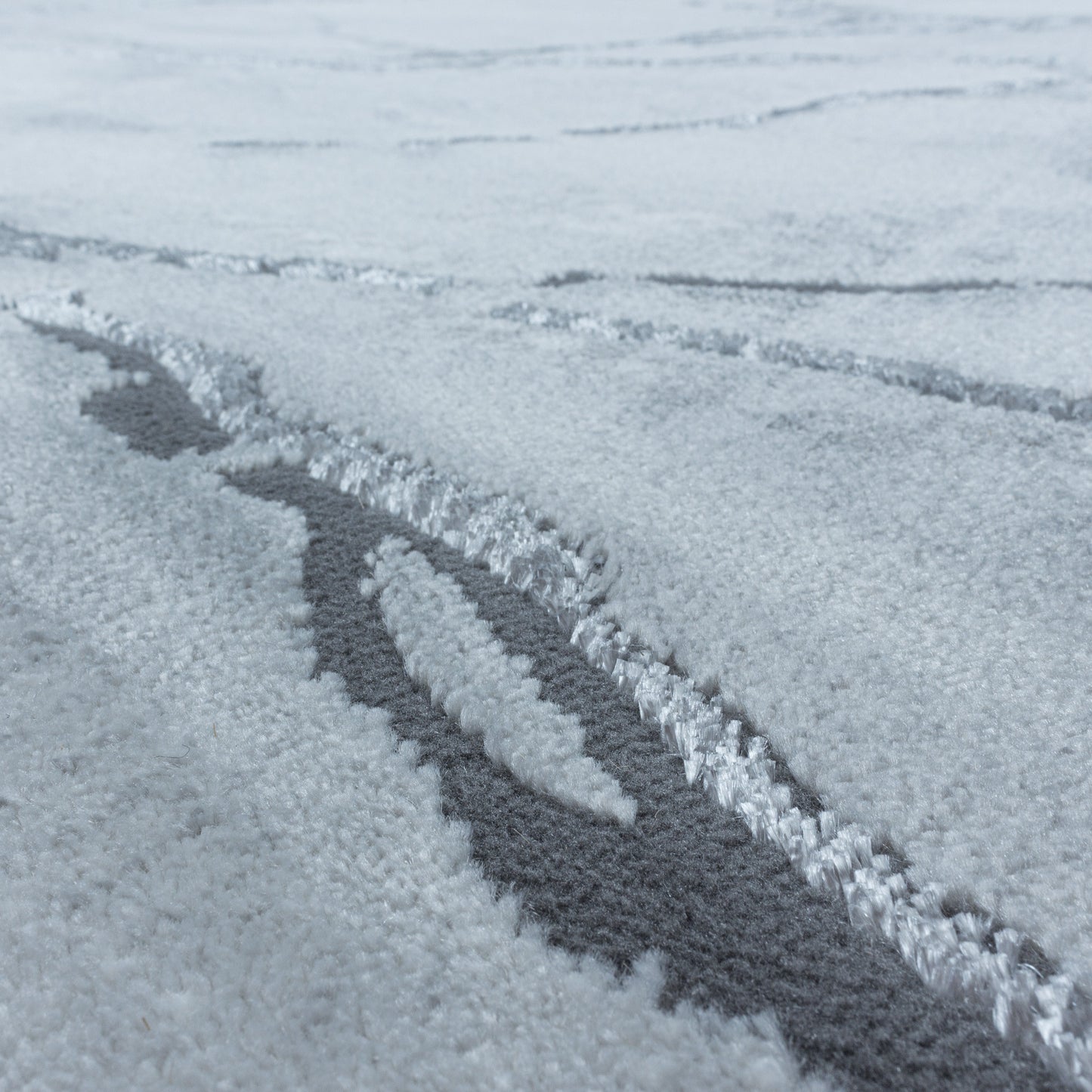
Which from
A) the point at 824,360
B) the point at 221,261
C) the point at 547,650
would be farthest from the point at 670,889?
the point at 221,261

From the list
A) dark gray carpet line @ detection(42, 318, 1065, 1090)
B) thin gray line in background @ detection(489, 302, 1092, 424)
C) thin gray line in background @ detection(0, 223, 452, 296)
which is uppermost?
thin gray line in background @ detection(0, 223, 452, 296)

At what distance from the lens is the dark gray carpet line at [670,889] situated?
0.28 m

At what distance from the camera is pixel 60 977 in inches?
11.7

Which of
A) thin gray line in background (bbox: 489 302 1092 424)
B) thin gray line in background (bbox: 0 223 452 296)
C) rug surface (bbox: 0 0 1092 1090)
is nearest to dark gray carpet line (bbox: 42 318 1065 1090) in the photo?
rug surface (bbox: 0 0 1092 1090)

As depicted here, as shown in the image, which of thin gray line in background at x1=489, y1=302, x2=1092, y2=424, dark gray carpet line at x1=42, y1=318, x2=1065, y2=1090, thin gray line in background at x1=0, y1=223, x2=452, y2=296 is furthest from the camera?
thin gray line in background at x1=0, y1=223, x2=452, y2=296

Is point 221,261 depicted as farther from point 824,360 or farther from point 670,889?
point 670,889

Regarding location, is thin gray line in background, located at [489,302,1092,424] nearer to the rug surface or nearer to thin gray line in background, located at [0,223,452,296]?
the rug surface

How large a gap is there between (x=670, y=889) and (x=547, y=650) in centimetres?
13

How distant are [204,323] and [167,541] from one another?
1.02 feet

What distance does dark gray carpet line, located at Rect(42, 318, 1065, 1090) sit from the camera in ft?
0.93

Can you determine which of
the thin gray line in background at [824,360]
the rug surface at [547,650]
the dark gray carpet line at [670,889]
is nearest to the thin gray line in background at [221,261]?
the rug surface at [547,650]

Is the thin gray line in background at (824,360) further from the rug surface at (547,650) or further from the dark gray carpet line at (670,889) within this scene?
the dark gray carpet line at (670,889)

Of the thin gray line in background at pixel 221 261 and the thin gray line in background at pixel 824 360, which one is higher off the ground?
the thin gray line in background at pixel 221 261

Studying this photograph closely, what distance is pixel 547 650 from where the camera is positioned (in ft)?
1.44
